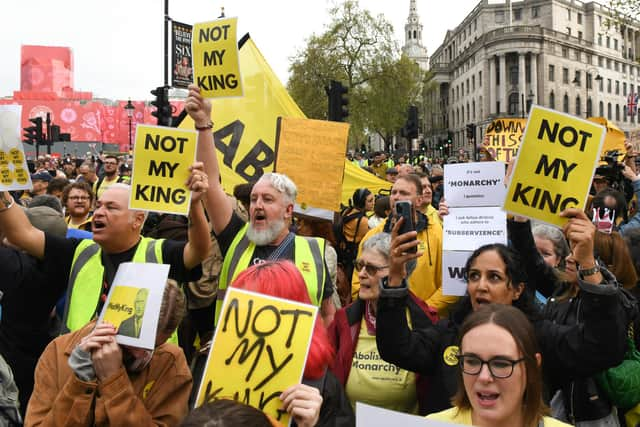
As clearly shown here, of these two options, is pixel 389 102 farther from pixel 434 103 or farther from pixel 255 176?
pixel 434 103

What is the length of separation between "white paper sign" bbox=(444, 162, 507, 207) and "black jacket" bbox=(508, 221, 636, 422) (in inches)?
22.5

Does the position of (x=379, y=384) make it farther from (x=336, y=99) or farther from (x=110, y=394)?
(x=336, y=99)

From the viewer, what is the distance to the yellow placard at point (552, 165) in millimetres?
2951

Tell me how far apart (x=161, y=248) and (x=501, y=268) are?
181cm

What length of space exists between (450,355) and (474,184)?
1582 mm

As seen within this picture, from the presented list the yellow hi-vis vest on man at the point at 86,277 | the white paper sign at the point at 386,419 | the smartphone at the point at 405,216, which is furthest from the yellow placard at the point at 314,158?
the white paper sign at the point at 386,419

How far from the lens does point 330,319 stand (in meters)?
3.85

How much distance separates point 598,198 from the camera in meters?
5.72

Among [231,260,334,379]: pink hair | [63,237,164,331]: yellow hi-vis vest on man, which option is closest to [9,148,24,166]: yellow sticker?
[63,237,164,331]: yellow hi-vis vest on man

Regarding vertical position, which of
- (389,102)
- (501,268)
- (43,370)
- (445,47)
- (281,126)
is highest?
(445,47)

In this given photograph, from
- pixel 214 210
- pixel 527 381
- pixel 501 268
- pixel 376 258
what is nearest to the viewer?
pixel 527 381

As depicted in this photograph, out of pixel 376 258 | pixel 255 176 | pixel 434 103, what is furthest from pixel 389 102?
pixel 434 103

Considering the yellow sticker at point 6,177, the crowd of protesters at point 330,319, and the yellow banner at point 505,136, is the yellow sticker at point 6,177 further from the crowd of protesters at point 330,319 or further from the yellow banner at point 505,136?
the yellow banner at point 505,136

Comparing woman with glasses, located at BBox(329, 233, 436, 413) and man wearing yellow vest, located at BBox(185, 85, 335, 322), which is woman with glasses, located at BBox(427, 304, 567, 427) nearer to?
woman with glasses, located at BBox(329, 233, 436, 413)
